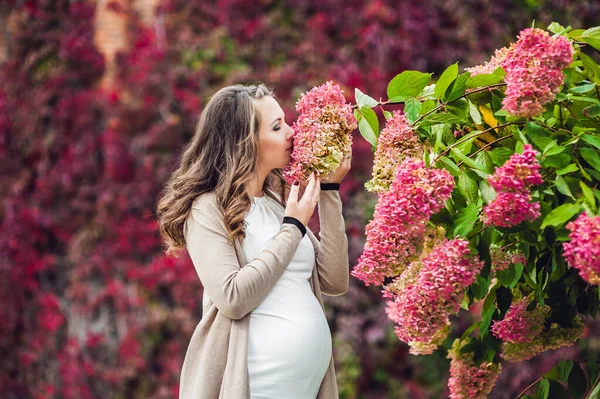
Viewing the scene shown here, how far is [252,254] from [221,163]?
0.29 meters

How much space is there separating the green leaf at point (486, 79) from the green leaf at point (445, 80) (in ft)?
0.14

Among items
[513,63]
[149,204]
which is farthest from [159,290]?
[513,63]

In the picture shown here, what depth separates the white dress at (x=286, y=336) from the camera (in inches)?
87.9

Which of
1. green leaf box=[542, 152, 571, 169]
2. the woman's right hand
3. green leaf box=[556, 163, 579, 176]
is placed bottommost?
the woman's right hand

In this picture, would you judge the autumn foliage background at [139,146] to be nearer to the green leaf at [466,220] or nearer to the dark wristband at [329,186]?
the dark wristband at [329,186]

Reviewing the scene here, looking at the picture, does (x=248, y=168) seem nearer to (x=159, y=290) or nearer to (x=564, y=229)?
(x=564, y=229)

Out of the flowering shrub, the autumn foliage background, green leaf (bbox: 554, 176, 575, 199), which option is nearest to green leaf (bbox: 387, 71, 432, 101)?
the flowering shrub

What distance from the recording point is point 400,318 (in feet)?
6.35

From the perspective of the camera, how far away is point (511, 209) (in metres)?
1.69

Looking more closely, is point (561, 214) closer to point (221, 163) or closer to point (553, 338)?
point (553, 338)

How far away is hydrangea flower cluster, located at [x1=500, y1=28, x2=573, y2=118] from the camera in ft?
5.70

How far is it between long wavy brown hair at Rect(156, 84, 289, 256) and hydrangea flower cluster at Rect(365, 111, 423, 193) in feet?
1.57

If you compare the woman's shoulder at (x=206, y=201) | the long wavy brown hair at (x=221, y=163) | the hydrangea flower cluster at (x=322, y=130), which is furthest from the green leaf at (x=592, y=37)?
the woman's shoulder at (x=206, y=201)

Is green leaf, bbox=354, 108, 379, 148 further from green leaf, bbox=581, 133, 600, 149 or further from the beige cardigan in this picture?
green leaf, bbox=581, 133, 600, 149
